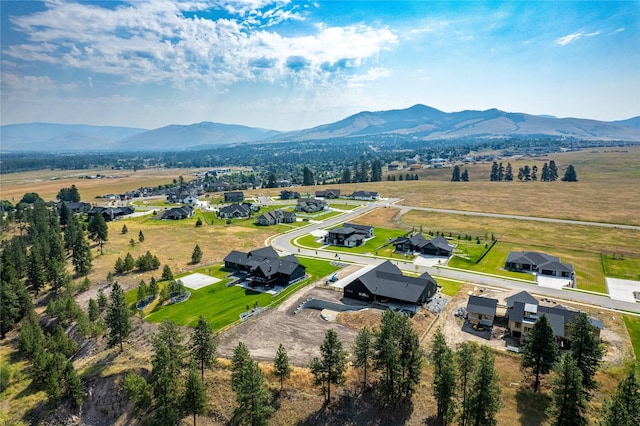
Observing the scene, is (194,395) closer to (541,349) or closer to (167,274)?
(541,349)

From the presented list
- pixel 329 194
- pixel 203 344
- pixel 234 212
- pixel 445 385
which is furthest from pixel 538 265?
pixel 329 194

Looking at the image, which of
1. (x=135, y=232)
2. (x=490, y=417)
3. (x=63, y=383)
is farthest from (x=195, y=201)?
(x=490, y=417)

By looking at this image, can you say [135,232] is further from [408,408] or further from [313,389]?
[408,408]

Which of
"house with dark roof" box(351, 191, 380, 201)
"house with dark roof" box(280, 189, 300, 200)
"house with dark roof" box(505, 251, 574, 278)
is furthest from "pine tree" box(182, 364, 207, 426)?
"house with dark roof" box(280, 189, 300, 200)

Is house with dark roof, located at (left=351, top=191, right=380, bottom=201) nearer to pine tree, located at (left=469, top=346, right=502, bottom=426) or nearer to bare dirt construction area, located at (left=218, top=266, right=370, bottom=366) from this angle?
bare dirt construction area, located at (left=218, top=266, right=370, bottom=366)

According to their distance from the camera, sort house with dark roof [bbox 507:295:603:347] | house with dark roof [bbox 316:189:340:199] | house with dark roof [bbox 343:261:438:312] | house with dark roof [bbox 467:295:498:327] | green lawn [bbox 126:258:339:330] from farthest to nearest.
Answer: house with dark roof [bbox 316:189:340:199], house with dark roof [bbox 343:261:438:312], green lawn [bbox 126:258:339:330], house with dark roof [bbox 467:295:498:327], house with dark roof [bbox 507:295:603:347]

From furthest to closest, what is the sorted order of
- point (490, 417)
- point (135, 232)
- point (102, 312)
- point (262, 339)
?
point (135, 232) → point (102, 312) → point (262, 339) → point (490, 417)

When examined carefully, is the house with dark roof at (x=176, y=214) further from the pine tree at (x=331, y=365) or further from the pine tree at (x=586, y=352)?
the pine tree at (x=586, y=352)
